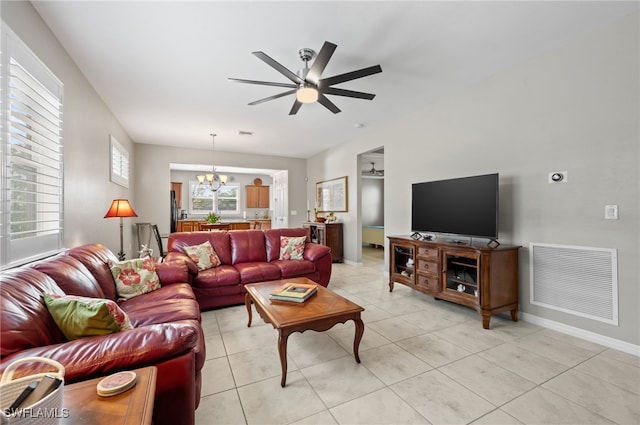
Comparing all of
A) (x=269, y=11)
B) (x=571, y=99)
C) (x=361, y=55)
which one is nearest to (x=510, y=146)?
(x=571, y=99)

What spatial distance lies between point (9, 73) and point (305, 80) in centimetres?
201

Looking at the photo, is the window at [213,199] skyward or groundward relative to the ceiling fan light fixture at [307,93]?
groundward

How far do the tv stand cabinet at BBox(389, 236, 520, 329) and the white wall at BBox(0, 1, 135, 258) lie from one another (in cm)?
379

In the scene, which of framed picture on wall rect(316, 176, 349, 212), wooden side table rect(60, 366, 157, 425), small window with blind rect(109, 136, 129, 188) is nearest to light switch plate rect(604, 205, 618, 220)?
wooden side table rect(60, 366, 157, 425)

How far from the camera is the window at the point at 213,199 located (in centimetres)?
912

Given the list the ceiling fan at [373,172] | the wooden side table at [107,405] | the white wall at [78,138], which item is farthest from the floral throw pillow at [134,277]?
the ceiling fan at [373,172]

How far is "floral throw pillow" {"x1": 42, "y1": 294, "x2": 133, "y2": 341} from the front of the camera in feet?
4.24

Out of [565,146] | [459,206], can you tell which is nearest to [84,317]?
[459,206]

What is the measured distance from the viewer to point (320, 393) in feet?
5.99

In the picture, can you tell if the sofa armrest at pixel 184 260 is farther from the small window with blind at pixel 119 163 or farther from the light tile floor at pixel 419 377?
the small window with blind at pixel 119 163

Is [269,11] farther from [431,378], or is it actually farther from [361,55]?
[431,378]

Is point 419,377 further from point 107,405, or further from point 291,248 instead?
point 291,248

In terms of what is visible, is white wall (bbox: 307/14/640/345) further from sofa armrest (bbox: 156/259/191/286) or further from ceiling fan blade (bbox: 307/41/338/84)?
sofa armrest (bbox: 156/259/191/286)

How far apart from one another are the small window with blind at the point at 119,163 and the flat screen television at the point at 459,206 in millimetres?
4497
